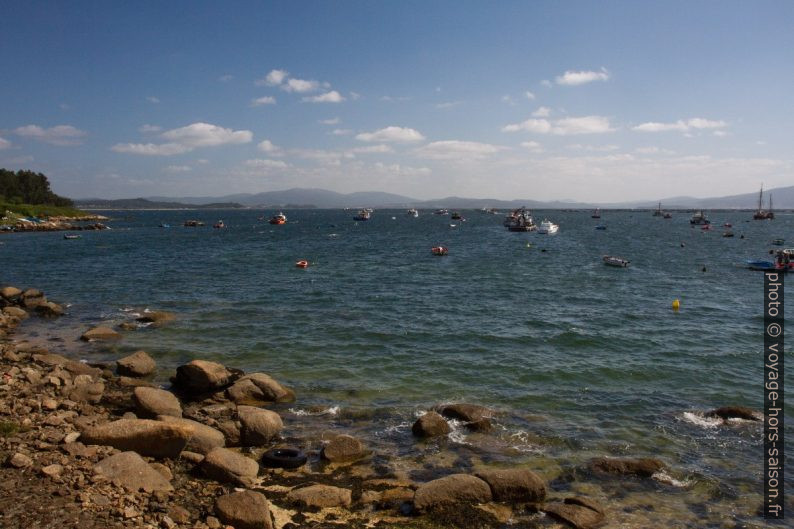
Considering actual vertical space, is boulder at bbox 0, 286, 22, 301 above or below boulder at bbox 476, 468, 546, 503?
above

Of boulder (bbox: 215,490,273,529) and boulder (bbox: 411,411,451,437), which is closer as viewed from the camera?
boulder (bbox: 215,490,273,529)

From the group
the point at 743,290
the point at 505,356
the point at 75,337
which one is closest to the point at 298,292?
the point at 75,337

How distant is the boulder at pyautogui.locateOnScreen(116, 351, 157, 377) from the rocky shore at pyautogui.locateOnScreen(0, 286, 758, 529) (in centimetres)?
330

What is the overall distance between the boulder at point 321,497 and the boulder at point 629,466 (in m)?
8.12

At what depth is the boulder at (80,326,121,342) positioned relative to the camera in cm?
3064

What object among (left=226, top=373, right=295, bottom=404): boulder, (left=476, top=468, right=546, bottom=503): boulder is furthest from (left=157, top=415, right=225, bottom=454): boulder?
(left=476, top=468, right=546, bottom=503): boulder

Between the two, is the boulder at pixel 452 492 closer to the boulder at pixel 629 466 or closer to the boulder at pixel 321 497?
the boulder at pixel 321 497

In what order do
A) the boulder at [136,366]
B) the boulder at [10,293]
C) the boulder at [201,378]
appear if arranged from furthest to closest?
the boulder at [10,293] < the boulder at [136,366] < the boulder at [201,378]

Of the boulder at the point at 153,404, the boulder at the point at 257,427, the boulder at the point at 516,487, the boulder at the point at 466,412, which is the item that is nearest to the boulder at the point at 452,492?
the boulder at the point at 516,487

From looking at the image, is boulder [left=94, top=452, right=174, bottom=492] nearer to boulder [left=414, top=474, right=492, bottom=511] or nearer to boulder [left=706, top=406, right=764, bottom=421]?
boulder [left=414, top=474, right=492, bottom=511]

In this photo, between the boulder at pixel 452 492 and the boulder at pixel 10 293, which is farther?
the boulder at pixel 10 293

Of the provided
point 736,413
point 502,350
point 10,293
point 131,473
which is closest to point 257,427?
point 131,473

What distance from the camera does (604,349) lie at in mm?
29844

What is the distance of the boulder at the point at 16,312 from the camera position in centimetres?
3566
